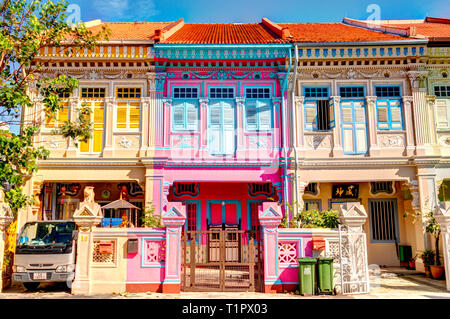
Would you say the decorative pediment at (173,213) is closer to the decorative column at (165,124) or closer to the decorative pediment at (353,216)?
the decorative pediment at (353,216)

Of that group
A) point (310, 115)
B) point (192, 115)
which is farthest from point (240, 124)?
point (310, 115)

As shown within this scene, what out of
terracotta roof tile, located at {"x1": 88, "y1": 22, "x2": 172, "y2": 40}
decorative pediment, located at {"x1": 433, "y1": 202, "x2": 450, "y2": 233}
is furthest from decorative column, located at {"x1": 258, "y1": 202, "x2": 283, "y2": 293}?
terracotta roof tile, located at {"x1": 88, "y1": 22, "x2": 172, "y2": 40}

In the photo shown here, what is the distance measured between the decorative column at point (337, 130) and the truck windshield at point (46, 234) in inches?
376

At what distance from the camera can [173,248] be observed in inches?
412

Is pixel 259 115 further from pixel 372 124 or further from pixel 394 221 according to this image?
pixel 394 221

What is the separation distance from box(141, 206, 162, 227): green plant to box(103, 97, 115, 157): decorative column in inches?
107

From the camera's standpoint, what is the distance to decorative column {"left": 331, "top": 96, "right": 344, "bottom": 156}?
1516 cm

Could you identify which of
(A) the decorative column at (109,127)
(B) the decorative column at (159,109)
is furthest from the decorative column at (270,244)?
(A) the decorative column at (109,127)

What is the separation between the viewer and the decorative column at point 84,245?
10.2m

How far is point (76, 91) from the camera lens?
15.5m

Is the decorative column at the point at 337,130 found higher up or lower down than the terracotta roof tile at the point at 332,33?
lower down

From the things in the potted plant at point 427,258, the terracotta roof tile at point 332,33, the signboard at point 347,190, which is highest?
the terracotta roof tile at point 332,33

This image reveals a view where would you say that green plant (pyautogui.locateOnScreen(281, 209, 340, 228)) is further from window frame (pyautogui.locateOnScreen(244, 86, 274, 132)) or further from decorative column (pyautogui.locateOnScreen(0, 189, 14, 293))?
decorative column (pyautogui.locateOnScreen(0, 189, 14, 293))

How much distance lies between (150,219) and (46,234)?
10.2ft
